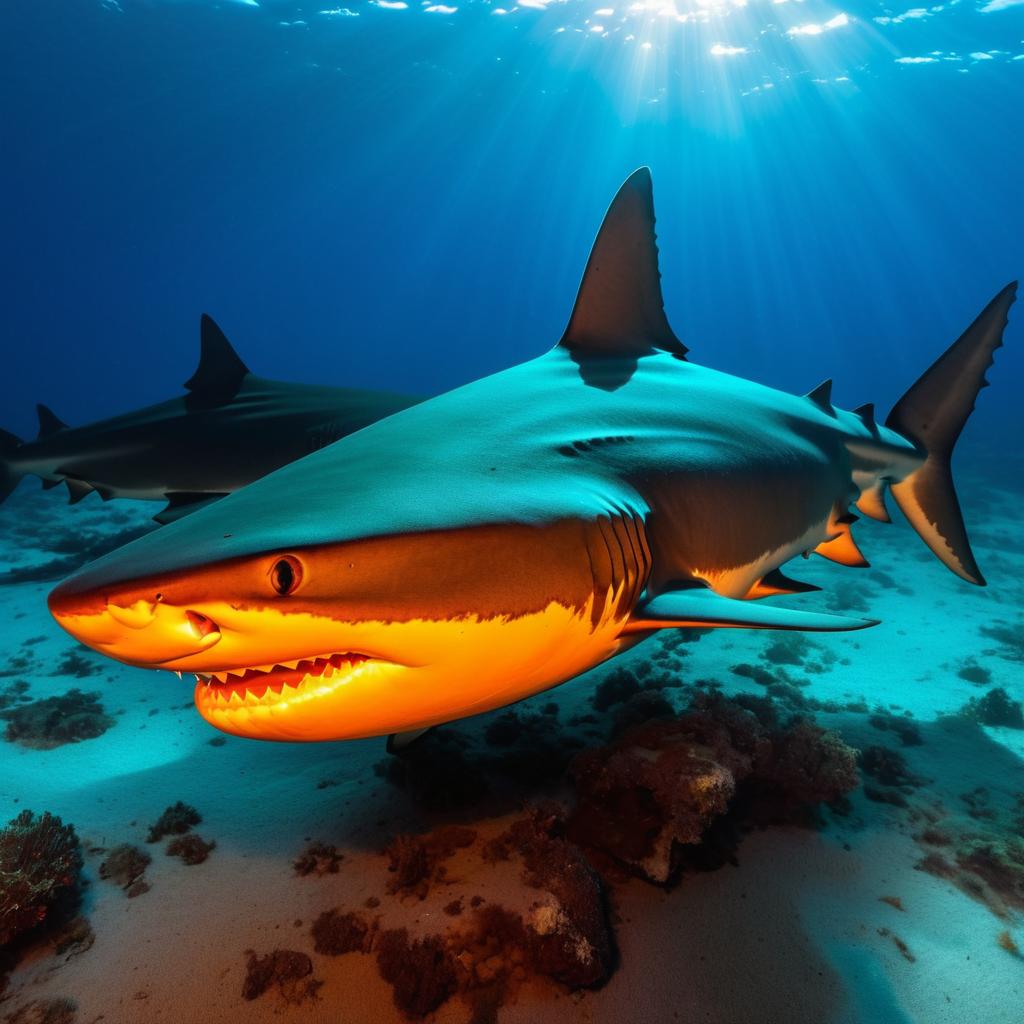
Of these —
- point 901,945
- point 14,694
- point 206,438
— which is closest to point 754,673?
point 901,945

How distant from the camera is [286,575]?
1287mm

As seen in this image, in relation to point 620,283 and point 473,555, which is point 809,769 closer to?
point 620,283

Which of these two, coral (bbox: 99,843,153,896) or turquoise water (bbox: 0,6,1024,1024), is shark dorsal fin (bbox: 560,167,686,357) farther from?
coral (bbox: 99,843,153,896)

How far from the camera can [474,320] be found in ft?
556

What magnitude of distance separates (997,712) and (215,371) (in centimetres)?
1005

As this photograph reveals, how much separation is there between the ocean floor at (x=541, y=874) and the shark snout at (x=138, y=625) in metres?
2.50

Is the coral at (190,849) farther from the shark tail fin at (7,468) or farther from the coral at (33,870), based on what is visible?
the shark tail fin at (7,468)

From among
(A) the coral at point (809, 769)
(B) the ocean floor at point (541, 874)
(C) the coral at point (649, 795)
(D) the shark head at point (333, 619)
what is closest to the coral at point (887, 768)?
(B) the ocean floor at point (541, 874)

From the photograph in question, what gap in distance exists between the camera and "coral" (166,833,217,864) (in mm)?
3756

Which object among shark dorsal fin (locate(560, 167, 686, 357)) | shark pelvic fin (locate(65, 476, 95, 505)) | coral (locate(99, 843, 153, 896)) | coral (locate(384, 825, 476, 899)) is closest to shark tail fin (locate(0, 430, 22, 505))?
shark pelvic fin (locate(65, 476, 95, 505))

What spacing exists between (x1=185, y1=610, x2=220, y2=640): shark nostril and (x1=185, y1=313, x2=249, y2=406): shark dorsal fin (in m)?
5.43

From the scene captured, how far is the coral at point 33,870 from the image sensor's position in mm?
3107

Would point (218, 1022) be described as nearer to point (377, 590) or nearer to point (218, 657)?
point (218, 657)

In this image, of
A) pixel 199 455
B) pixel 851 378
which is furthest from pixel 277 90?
pixel 851 378
